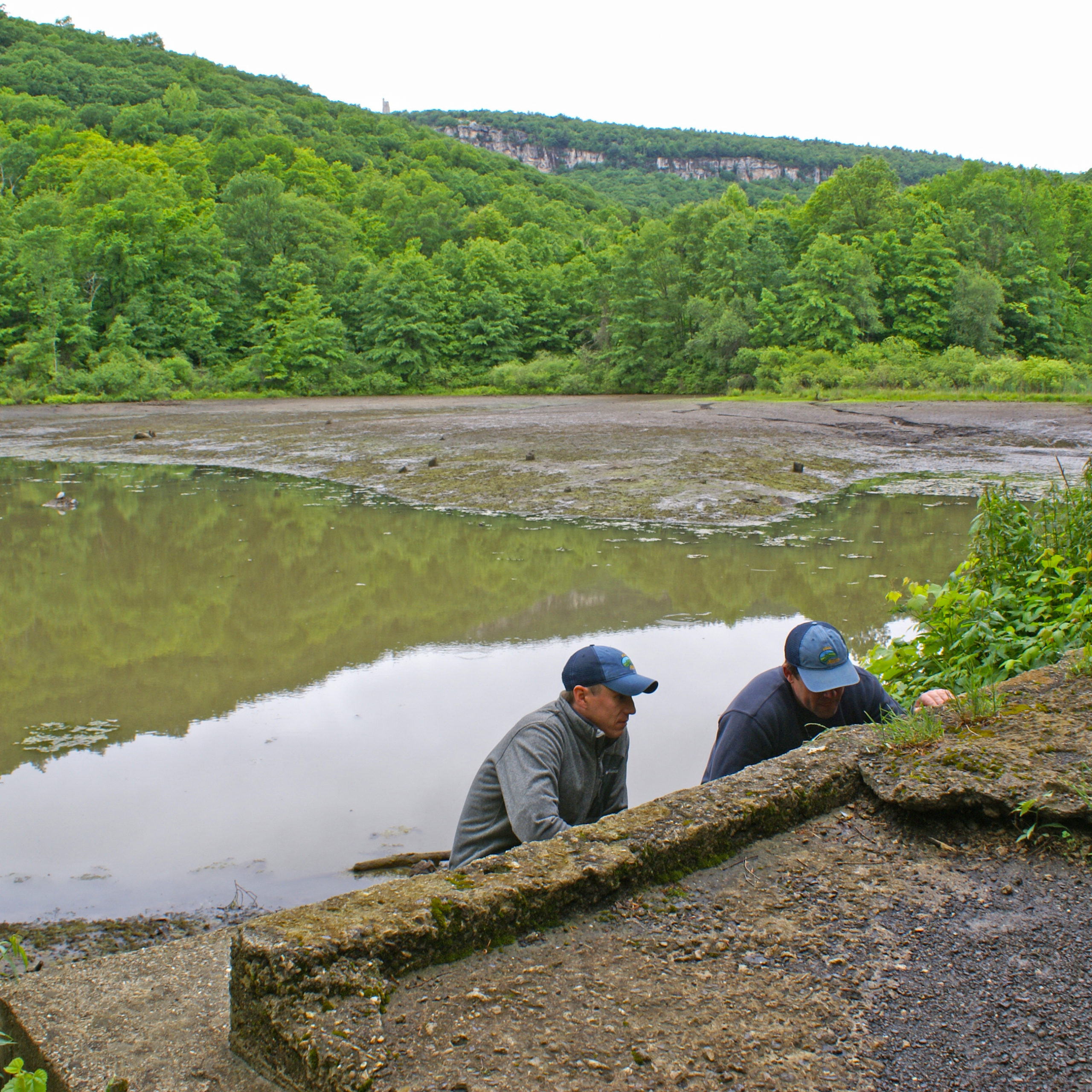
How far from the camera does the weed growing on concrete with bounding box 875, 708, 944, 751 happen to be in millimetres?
3375

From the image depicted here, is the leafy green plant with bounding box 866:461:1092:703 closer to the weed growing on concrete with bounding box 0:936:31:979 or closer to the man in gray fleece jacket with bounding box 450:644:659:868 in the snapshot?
the man in gray fleece jacket with bounding box 450:644:659:868

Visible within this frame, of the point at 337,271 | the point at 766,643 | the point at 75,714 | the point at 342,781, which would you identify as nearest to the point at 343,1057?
the point at 342,781

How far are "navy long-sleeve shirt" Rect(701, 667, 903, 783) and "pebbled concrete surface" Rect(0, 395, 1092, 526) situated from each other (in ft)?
31.3

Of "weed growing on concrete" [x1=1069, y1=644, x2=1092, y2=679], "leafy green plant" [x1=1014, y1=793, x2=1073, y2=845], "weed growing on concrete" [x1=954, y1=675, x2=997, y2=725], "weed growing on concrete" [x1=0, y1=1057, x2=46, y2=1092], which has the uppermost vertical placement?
"weed growing on concrete" [x1=1069, y1=644, x2=1092, y2=679]

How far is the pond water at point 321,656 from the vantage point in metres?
5.04

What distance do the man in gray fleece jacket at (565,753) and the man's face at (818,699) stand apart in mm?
811

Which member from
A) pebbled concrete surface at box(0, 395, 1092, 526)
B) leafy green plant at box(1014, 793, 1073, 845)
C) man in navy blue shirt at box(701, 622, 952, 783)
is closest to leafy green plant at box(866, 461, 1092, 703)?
man in navy blue shirt at box(701, 622, 952, 783)

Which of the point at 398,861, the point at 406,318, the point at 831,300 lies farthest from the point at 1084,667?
the point at 406,318

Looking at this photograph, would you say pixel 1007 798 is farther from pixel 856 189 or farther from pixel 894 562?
pixel 856 189

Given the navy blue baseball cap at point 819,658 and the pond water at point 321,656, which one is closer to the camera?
the navy blue baseball cap at point 819,658

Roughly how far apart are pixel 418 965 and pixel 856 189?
57.5 metres

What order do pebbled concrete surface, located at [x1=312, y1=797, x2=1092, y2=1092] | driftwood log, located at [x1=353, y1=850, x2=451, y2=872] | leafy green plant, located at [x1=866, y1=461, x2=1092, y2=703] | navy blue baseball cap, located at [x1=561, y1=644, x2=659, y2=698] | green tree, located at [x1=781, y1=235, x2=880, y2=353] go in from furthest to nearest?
green tree, located at [x1=781, y1=235, x2=880, y2=353] → leafy green plant, located at [x1=866, y1=461, x2=1092, y2=703] → driftwood log, located at [x1=353, y1=850, x2=451, y2=872] → navy blue baseball cap, located at [x1=561, y1=644, x2=659, y2=698] → pebbled concrete surface, located at [x1=312, y1=797, x2=1092, y2=1092]

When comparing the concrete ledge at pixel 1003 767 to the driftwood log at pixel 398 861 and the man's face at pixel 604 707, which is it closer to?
the man's face at pixel 604 707

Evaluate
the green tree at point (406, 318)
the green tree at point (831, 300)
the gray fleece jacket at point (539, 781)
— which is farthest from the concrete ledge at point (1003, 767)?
the green tree at point (406, 318)
